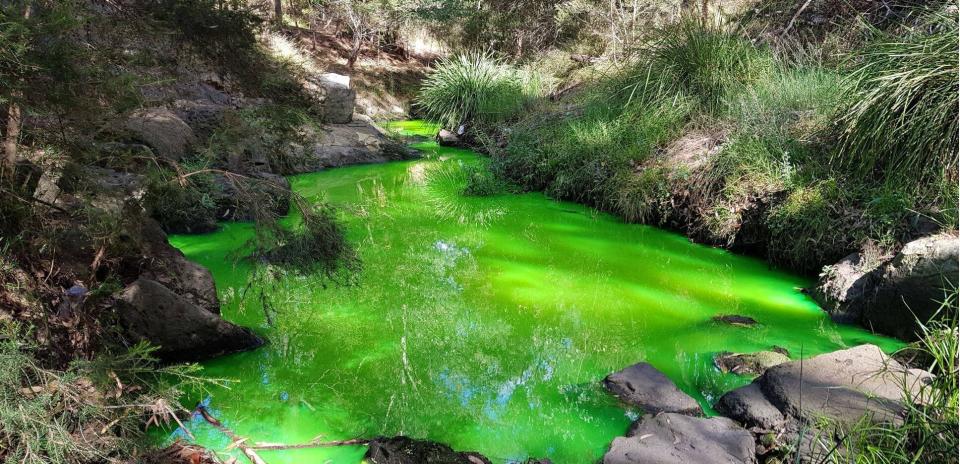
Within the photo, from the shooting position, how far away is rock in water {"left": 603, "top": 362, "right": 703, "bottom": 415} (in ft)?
8.59

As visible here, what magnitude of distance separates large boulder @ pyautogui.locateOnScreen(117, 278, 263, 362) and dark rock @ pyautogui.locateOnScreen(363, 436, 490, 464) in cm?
103

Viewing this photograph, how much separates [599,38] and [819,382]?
10691 mm

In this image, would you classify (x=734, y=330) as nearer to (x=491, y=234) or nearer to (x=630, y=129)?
(x=491, y=234)

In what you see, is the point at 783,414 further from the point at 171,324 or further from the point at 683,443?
the point at 171,324

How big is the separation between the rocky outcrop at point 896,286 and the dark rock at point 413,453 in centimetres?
214

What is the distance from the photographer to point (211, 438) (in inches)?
94.6

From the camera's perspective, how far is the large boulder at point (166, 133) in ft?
18.1

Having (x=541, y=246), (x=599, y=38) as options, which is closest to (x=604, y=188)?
(x=541, y=246)

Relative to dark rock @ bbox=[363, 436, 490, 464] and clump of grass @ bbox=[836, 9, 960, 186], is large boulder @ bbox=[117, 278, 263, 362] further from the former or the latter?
clump of grass @ bbox=[836, 9, 960, 186]

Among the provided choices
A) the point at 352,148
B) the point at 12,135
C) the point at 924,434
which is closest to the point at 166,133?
the point at 352,148

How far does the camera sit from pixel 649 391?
2.68 meters

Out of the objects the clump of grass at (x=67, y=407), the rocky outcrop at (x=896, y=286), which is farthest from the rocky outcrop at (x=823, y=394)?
the clump of grass at (x=67, y=407)

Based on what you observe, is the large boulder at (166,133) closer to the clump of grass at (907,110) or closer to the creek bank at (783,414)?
the creek bank at (783,414)

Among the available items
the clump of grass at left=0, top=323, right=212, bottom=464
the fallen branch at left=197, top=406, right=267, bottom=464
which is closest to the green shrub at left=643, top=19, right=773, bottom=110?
the fallen branch at left=197, top=406, right=267, bottom=464
